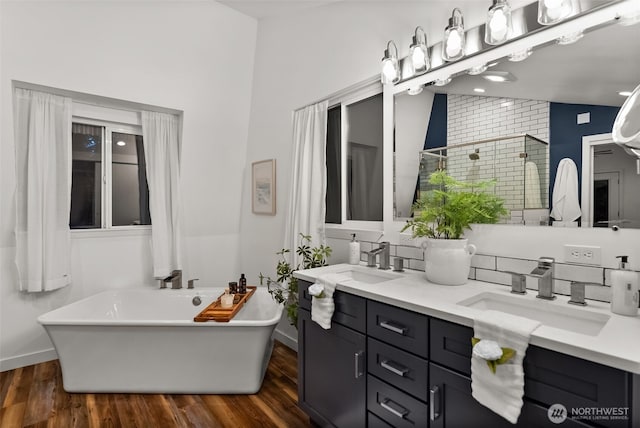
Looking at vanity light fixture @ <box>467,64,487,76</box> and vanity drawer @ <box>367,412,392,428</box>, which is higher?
vanity light fixture @ <box>467,64,487,76</box>

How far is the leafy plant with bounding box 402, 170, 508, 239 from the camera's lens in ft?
6.05

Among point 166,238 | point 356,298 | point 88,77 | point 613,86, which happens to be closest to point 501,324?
Answer: point 356,298

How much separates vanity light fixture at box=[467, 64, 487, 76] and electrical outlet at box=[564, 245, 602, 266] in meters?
1.00

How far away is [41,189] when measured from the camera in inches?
115

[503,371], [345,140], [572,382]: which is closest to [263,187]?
[345,140]

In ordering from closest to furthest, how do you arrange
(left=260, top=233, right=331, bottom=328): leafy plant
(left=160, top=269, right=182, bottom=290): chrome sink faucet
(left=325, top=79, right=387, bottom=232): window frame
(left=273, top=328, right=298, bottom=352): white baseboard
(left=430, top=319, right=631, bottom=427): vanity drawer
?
1. (left=430, top=319, right=631, bottom=427): vanity drawer
2. (left=325, top=79, right=387, bottom=232): window frame
3. (left=260, top=233, right=331, bottom=328): leafy plant
4. (left=273, top=328, right=298, bottom=352): white baseboard
5. (left=160, top=269, right=182, bottom=290): chrome sink faucet

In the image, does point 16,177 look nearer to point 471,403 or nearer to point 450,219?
point 450,219

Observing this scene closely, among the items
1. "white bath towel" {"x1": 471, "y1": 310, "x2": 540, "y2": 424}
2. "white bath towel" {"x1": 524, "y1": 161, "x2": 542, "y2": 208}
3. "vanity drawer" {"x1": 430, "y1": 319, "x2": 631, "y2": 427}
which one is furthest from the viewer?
"white bath towel" {"x1": 524, "y1": 161, "x2": 542, "y2": 208}

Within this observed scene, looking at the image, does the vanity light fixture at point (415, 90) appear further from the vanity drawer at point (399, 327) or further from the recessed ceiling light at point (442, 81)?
the vanity drawer at point (399, 327)

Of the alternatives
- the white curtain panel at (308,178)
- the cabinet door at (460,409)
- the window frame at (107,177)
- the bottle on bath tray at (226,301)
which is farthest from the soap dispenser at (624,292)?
the window frame at (107,177)

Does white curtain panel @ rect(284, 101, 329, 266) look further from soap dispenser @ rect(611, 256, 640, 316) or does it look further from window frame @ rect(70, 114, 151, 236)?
soap dispenser @ rect(611, 256, 640, 316)

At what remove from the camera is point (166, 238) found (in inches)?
140

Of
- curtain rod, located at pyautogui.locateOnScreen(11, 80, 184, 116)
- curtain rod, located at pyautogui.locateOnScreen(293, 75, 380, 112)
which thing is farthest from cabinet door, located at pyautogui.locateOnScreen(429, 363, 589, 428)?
curtain rod, located at pyautogui.locateOnScreen(11, 80, 184, 116)

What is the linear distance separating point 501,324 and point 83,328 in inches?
103
